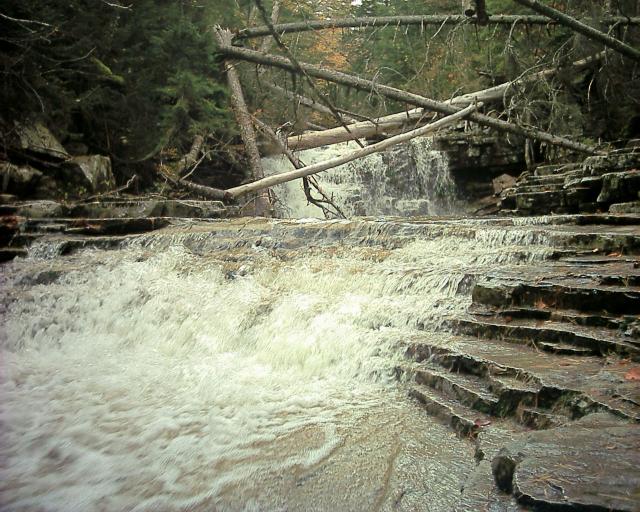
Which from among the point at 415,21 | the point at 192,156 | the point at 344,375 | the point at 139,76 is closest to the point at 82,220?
the point at 192,156

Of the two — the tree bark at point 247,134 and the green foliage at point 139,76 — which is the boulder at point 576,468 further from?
the green foliage at point 139,76

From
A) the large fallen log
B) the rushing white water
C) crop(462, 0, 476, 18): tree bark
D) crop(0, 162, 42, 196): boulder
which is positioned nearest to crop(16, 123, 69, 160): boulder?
crop(0, 162, 42, 196): boulder

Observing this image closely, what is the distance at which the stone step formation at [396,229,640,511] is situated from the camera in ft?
6.57

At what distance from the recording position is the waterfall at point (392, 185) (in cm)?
1558

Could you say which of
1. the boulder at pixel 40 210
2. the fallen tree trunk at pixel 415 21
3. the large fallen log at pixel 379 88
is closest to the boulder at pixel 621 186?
the large fallen log at pixel 379 88

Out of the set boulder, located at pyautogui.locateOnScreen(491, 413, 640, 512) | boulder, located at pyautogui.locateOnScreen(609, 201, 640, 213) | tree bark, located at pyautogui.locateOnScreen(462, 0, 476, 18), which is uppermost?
tree bark, located at pyautogui.locateOnScreen(462, 0, 476, 18)

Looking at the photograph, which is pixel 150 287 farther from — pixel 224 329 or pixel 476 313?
pixel 476 313

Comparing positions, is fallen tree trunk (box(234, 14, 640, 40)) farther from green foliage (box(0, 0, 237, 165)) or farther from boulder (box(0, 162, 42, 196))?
boulder (box(0, 162, 42, 196))

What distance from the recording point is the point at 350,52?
22.5m

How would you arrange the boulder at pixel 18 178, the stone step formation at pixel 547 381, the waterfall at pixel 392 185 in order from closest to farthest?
the stone step formation at pixel 547 381 → the boulder at pixel 18 178 → the waterfall at pixel 392 185

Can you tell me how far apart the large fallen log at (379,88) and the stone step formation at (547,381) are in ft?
16.2

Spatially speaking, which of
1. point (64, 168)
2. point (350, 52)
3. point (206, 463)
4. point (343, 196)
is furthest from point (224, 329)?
point (350, 52)

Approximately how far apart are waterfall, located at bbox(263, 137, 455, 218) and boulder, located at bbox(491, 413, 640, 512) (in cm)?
1322

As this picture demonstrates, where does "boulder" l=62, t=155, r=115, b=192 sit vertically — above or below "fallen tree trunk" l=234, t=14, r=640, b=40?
below
